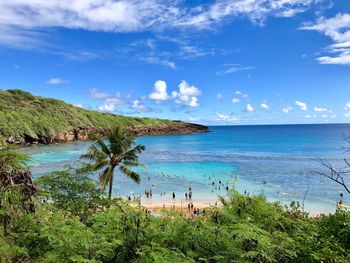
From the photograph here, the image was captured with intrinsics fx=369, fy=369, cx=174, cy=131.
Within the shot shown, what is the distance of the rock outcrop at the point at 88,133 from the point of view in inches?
3959

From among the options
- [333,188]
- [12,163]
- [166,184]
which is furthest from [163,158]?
[12,163]

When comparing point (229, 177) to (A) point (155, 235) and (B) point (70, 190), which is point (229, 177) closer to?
(B) point (70, 190)

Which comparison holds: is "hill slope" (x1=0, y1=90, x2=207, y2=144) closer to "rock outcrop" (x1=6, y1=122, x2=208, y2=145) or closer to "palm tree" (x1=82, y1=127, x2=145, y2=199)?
"rock outcrop" (x1=6, y1=122, x2=208, y2=145)

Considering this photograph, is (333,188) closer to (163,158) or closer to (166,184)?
(166,184)

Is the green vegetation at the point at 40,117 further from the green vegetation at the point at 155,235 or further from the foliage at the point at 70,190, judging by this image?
the green vegetation at the point at 155,235

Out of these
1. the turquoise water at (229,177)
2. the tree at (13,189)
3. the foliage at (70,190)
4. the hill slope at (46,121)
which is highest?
the hill slope at (46,121)

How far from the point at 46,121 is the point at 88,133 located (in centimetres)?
1643

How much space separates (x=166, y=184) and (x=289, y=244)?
46004 mm

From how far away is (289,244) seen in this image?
6.47 m

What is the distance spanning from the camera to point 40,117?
111 m

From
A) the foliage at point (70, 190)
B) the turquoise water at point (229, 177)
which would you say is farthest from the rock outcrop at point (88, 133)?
the foliage at point (70, 190)

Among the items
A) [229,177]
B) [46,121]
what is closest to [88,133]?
[46,121]

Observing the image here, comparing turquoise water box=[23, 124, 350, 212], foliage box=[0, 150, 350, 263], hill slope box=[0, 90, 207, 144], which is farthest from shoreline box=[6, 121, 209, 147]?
foliage box=[0, 150, 350, 263]

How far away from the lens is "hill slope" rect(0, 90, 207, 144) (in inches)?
3807
